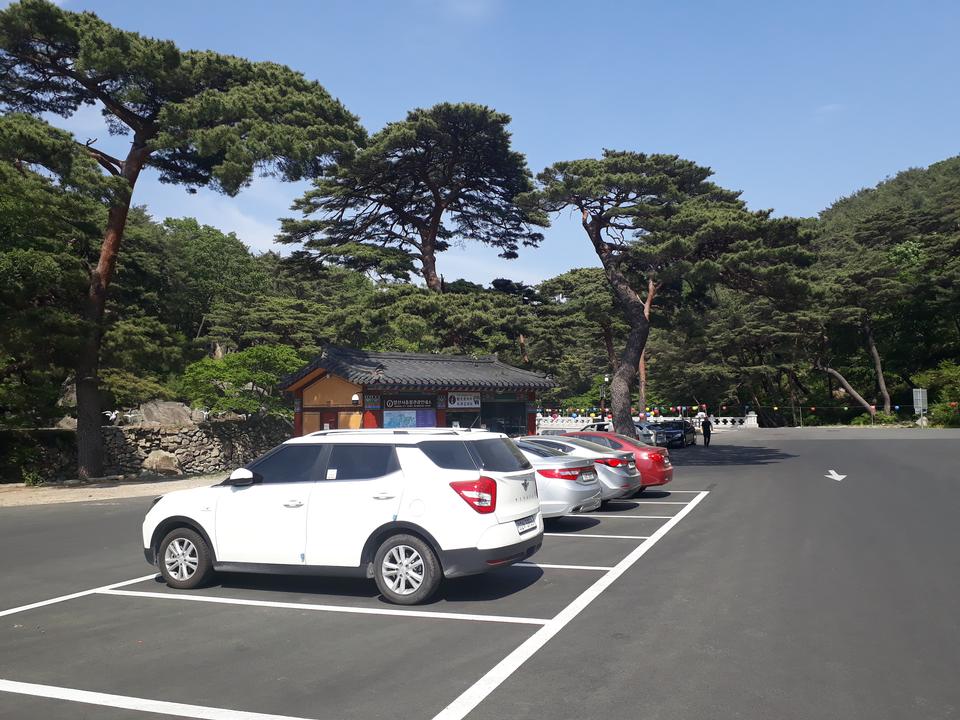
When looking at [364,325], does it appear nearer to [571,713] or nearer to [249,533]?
[249,533]

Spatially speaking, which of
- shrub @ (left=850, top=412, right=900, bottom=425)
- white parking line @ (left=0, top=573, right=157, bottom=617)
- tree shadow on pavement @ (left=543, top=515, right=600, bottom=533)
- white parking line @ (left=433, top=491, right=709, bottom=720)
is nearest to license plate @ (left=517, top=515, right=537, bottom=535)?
white parking line @ (left=433, top=491, right=709, bottom=720)

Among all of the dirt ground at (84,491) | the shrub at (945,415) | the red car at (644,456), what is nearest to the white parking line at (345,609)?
the red car at (644,456)

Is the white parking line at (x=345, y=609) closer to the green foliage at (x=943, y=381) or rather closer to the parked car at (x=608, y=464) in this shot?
the parked car at (x=608, y=464)

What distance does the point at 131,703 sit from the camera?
15.9ft

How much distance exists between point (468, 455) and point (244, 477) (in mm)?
2454

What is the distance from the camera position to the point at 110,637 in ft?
21.1

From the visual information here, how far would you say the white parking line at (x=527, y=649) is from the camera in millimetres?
4699

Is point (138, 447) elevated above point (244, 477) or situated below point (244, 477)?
below

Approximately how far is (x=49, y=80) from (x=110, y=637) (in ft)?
71.2

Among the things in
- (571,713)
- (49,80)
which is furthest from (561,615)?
(49,80)

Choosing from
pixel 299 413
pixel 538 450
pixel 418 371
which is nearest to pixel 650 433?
pixel 418 371

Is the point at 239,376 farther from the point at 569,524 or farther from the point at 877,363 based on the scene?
the point at 877,363

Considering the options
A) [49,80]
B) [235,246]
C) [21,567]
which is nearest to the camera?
[21,567]

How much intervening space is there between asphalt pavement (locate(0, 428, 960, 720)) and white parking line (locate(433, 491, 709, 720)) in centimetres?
2
